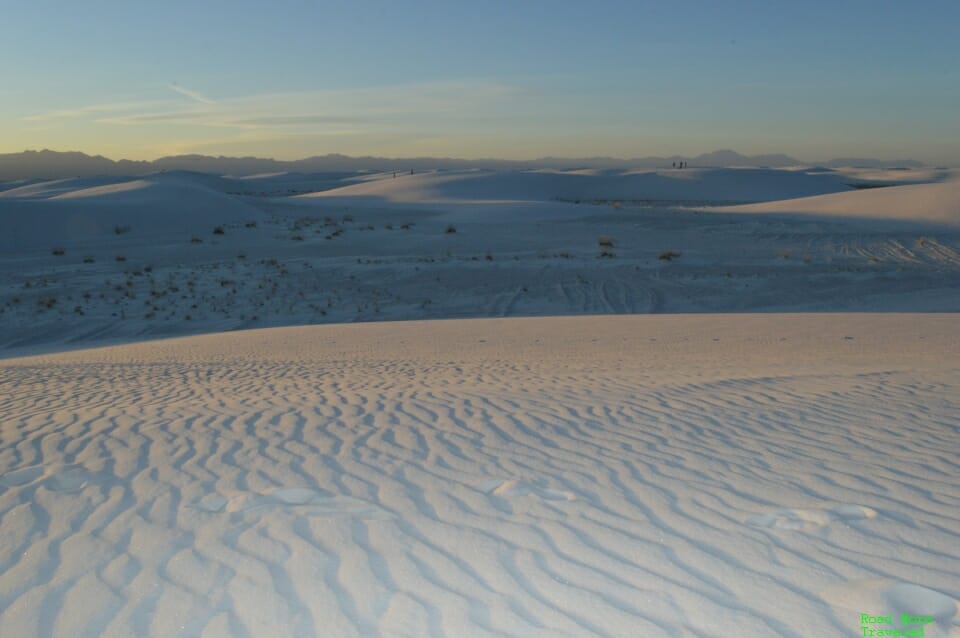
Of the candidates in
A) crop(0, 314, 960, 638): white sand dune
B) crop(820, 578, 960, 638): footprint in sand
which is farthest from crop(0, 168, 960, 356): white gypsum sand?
crop(820, 578, 960, 638): footprint in sand

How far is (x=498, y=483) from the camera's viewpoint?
13.8 feet

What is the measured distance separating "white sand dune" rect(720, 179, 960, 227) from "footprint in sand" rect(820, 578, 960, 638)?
29.8m

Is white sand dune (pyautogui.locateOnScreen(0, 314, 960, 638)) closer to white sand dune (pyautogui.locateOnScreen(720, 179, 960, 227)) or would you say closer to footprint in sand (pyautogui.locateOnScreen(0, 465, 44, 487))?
footprint in sand (pyautogui.locateOnScreen(0, 465, 44, 487))

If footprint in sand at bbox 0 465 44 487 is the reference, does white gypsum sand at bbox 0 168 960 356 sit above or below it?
below

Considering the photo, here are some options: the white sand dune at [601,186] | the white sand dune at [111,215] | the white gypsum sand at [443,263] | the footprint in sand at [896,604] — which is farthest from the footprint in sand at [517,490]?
the white sand dune at [601,186]

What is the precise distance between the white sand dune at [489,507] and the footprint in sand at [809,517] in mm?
15

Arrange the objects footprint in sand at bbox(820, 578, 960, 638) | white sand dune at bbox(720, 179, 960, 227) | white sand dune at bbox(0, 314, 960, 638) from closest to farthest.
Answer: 1. footprint in sand at bbox(820, 578, 960, 638)
2. white sand dune at bbox(0, 314, 960, 638)
3. white sand dune at bbox(720, 179, 960, 227)

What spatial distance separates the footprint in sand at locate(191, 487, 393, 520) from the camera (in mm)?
3795

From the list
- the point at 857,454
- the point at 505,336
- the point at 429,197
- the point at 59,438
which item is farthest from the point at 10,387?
the point at 429,197

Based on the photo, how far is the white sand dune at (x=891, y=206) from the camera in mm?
30797

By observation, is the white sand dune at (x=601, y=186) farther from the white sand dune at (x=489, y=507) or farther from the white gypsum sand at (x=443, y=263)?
the white sand dune at (x=489, y=507)

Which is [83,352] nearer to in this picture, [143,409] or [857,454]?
[143,409]

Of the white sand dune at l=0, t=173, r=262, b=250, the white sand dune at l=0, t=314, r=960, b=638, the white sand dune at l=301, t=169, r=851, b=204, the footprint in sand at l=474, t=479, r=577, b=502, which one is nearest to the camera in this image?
the white sand dune at l=0, t=314, r=960, b=638

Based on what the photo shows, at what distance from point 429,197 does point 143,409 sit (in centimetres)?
4967
